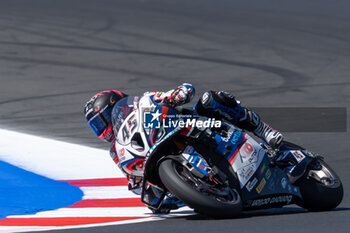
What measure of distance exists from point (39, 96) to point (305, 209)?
6838 mm

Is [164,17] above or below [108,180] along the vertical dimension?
below

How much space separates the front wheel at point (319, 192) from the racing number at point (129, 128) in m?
1.51

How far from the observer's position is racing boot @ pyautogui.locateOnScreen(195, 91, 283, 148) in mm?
6266

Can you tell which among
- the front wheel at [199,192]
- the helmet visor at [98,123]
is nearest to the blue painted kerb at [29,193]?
the helmet visor at [98,123]

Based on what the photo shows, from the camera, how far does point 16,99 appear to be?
485 inches

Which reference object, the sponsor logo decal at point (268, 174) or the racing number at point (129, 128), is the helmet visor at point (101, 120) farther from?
the sponsor logo decal at point (268, 174)

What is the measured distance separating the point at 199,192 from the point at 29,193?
8.01 ft

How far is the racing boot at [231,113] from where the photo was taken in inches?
247

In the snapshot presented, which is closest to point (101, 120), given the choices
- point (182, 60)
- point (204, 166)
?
point (204, 166)

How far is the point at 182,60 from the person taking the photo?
51.6 feet

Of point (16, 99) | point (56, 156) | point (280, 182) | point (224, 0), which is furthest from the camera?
point (224, 0)

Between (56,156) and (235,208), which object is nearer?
(235,208)

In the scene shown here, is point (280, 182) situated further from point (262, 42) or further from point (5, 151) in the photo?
point (262, 42)

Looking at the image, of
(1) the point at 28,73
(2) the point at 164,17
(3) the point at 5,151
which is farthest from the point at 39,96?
(2) the point at 164,17
